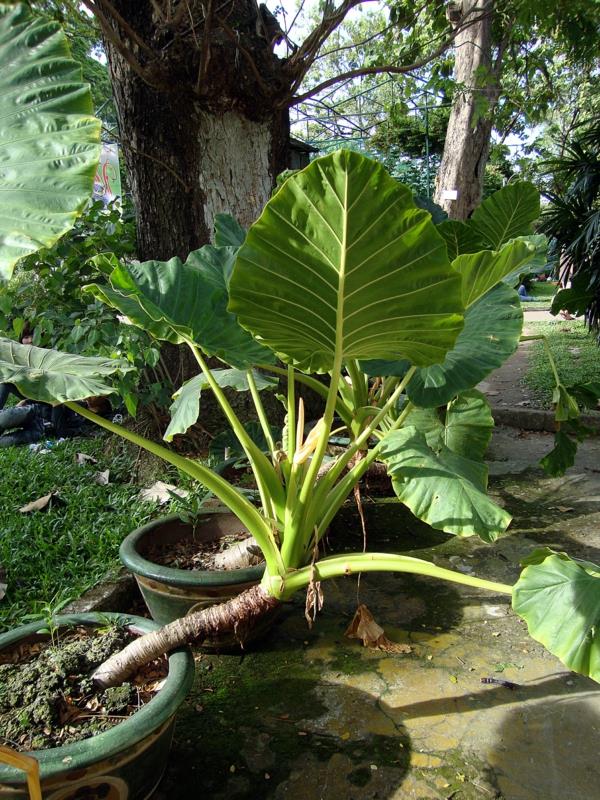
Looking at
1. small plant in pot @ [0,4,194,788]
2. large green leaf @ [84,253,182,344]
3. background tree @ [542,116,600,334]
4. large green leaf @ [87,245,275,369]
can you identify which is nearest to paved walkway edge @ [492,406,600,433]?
background tree @ [542,116,600,334]

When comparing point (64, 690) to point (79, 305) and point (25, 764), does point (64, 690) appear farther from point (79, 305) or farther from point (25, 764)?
point (79, 305)

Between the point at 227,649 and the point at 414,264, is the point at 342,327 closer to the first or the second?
the point at 414,264

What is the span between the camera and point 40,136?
2.50 feet

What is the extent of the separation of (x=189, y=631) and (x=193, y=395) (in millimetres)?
726

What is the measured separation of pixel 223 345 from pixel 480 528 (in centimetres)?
82

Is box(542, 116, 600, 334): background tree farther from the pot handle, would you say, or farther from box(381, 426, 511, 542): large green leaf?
the pot handle

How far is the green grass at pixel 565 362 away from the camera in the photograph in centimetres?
481

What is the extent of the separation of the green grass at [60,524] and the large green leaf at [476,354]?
47.3 inches

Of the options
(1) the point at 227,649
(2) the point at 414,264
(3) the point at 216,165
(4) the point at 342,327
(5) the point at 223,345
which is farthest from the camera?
(3) the point at 216,165

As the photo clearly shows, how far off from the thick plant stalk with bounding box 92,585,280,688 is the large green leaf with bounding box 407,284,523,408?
2.29 ft

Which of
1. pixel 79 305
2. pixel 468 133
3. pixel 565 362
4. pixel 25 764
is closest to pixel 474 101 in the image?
pixel 468 133

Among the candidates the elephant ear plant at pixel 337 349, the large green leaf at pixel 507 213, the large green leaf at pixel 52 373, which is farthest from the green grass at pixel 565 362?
the large green leaf at pixel 52 373

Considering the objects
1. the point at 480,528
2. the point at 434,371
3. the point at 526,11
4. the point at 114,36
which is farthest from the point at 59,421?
the point at 526,11

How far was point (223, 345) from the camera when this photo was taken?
5.34 feet
